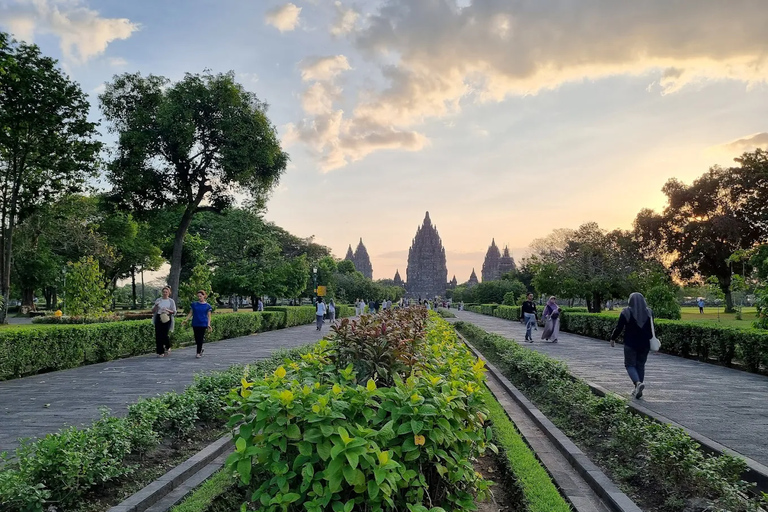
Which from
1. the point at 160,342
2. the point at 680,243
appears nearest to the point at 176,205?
the point at 160,342

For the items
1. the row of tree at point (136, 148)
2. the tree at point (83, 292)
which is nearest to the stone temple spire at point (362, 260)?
the row of tree at point (136, 148)

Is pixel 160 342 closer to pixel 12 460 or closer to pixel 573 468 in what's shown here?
pixel 12 460

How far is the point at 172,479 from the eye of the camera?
153 inches

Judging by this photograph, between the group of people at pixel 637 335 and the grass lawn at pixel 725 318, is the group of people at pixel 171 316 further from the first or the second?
the grass lawn at pixel 725 318

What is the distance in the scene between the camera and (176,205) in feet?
77.4

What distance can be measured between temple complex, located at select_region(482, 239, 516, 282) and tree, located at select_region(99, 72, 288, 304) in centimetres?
9431

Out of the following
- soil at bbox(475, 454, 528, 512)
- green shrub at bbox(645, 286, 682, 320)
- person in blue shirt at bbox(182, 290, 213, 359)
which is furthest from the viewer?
green shrub at bbox(645, 286, 682, 320)

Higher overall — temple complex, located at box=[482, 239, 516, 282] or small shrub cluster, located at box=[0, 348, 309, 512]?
temple complex, located at box=[482, 239, 516, 282]

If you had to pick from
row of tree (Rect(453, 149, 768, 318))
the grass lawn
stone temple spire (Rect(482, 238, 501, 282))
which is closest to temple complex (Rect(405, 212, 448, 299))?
stone temple spire (Rect(482, 238, 501, 282))

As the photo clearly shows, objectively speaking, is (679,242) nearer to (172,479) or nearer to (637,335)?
(637,335)

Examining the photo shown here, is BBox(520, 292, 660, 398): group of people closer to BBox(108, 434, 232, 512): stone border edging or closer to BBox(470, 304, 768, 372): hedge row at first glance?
BBox(470, 304, 768, 372): hedge row

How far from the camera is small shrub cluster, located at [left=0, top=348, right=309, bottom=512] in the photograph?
10.1 feet

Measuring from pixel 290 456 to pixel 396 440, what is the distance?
0.57 metres

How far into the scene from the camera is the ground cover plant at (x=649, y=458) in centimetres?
353
